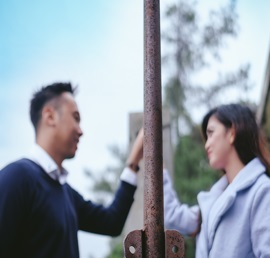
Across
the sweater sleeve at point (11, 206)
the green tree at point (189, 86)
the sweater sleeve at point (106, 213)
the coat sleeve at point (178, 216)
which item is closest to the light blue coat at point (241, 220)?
the coat sleeve at point (178, 216)

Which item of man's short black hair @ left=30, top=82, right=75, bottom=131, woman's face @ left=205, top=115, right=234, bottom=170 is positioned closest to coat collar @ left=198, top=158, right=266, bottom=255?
woman's face @ left=205, top=115, right=234, bottom=170

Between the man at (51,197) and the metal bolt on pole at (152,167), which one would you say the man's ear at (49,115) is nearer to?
the man at (51,197)

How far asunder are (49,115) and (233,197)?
954 millimetres

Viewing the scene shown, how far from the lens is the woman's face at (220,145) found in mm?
2002

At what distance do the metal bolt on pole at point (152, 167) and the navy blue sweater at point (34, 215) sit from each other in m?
0.59

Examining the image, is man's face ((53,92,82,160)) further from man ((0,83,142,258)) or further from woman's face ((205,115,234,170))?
woman's face ((205,115,234,170))

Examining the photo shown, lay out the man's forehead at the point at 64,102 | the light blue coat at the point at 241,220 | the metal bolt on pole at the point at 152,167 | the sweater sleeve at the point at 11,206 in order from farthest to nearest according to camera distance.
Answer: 1. the man's forehead at the point at 64,102
2. the light blue coat at the point at 241,220
3. the sweater sleeve at the point at 11,206
4. the metal bolt on pole at the point at 152,167

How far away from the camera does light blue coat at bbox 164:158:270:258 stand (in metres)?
1.68

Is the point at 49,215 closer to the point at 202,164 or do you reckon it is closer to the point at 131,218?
the point at 131,218

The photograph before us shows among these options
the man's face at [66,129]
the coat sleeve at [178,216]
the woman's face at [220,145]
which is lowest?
the coat sleeve at [178,216]

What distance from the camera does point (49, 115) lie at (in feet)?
6.86

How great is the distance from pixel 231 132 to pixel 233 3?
10.5m

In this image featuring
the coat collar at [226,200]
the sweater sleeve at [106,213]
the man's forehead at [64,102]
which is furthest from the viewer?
the sweater sleeve at [106,213]

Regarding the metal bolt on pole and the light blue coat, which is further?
the light blue coat
